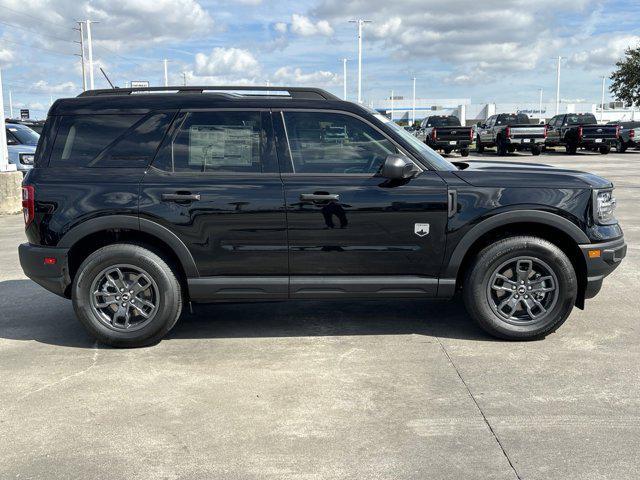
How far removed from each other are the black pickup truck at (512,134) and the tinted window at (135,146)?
25.0m

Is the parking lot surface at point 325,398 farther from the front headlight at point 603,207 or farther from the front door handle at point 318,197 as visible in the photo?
the front door handle at point 318,197

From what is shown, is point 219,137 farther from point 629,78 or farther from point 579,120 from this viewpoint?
point 629,78

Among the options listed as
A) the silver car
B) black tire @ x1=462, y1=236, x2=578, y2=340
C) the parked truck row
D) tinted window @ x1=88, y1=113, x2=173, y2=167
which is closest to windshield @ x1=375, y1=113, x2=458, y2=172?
black tire @ x1=462, y1=236, x2=578, y2=340

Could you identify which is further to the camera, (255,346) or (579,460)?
(255,346)

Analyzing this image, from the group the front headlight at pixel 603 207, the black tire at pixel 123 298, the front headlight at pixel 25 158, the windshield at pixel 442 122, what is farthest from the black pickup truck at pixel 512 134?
the black tire at pixel 123 298

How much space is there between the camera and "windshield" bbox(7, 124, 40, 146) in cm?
1600

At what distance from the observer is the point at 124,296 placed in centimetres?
484

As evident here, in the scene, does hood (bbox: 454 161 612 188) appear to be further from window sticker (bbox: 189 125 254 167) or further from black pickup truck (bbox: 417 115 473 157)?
black pickup truck (bbox: 417 115 473 157)

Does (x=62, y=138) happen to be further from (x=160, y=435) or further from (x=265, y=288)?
(x=160, y=435)

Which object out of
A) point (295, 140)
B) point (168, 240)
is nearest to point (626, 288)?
point (295, 140)

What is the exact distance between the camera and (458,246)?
4723mm

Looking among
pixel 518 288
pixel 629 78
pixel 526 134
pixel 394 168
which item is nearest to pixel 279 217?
pixel 394 168

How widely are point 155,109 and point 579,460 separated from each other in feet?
12.3

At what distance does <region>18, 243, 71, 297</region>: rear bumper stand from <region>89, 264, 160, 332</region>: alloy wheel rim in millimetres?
253
